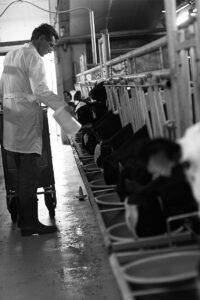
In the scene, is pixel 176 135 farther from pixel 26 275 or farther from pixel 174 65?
pixel 26 275

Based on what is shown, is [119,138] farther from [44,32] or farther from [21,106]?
[44,32]

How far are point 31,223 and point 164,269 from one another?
299 cm

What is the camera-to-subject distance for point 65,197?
19.8 ft

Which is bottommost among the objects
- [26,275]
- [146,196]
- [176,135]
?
[26,275]

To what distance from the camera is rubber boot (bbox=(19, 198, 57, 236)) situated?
443 cm

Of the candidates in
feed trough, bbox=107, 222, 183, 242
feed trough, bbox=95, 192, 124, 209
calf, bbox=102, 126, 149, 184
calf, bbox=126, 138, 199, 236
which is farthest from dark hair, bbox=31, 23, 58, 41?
A: calf, bbox=126, 138, 199, 236

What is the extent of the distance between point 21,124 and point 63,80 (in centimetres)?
576

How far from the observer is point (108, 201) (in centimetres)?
286

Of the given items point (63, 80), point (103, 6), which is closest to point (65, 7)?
point (103, 6)

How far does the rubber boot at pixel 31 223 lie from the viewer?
14.5ft

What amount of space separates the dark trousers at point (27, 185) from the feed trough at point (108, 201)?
1.43 metres

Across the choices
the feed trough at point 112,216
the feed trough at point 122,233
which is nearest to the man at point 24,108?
the feed trough at point 112,216

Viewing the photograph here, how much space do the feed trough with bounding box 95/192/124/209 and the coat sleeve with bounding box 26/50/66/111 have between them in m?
1.01

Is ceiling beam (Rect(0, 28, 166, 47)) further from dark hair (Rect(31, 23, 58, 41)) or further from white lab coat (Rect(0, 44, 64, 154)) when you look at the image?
white lab coat (Rect(0, 44, 64, 154))
